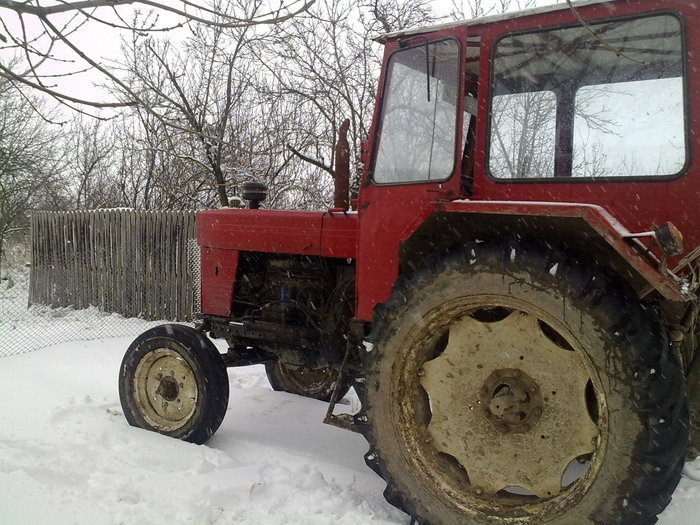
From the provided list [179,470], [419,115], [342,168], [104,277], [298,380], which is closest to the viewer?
[419,115]

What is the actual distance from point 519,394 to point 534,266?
57 cm

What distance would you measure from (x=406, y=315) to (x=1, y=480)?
199 cm

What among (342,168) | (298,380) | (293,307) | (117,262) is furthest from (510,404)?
(117,262)

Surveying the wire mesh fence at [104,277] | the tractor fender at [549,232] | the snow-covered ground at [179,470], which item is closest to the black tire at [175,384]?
the snow-covered ground at [179,470]

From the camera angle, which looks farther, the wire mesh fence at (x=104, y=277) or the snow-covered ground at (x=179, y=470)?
the wire mesh fence at (x=104, y=277)

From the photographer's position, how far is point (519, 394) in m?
2.20

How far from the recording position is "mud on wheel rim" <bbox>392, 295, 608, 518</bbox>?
2.07 metres

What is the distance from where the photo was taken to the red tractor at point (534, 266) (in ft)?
6.10

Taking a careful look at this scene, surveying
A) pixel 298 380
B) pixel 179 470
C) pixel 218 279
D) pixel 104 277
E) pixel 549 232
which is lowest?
pixel 179 470

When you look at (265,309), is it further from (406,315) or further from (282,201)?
(282,201)

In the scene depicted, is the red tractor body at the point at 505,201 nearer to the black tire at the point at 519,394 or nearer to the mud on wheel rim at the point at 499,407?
the black tire at the point at 519,394

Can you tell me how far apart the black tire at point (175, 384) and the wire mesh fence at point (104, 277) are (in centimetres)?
399

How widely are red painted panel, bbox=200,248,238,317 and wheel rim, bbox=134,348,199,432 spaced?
0.54 metres

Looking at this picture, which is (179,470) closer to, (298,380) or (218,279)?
(218,279)
